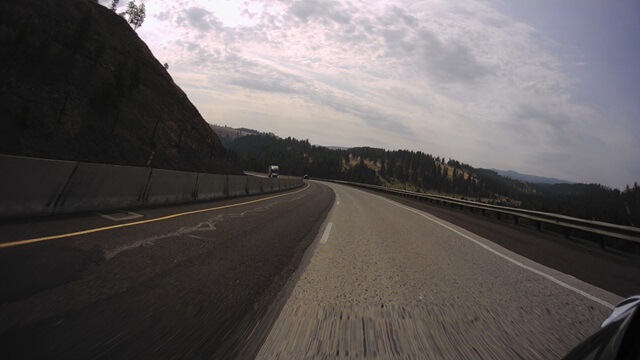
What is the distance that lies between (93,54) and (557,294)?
42.0 m

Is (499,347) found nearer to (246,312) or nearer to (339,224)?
(246,312)

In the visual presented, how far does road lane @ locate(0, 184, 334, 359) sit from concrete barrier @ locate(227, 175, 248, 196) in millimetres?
11631

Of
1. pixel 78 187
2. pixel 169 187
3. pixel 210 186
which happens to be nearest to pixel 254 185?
pixel 210 186

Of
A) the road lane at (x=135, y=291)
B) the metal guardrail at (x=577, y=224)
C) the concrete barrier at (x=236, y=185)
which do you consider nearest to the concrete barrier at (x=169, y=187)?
the road lane at (x=135, y=291)

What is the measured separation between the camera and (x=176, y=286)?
171 inches

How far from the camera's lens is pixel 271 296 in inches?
169

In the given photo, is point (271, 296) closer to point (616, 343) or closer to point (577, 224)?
point (616, 343)

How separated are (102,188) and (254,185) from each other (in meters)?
15.4

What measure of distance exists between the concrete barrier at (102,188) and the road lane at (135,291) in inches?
40.6

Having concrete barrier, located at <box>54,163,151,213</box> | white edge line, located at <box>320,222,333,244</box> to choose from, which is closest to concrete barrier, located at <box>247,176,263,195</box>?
concrete barrier, located at <box>54,163,151,213</box>

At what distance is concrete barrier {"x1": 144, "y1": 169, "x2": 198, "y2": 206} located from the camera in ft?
38.1

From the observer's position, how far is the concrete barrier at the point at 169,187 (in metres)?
11.6

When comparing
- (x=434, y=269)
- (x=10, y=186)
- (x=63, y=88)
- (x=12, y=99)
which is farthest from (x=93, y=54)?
(x=434, y=269)

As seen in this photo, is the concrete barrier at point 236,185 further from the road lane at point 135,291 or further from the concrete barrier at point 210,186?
the road lane at point 135,291
